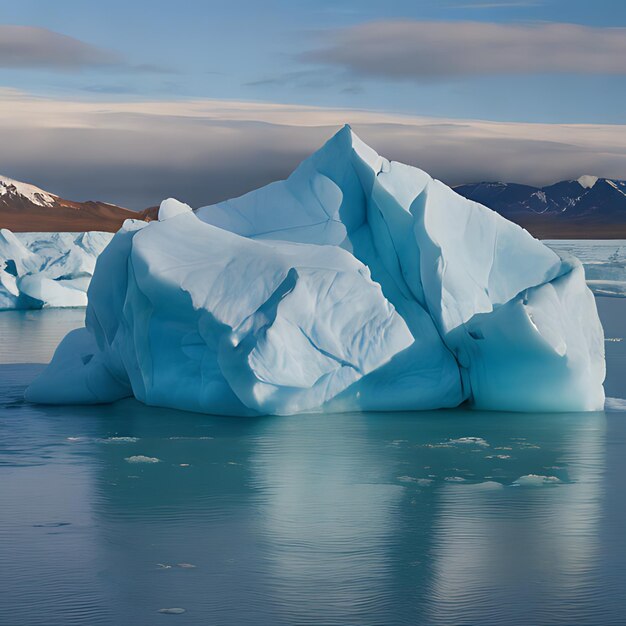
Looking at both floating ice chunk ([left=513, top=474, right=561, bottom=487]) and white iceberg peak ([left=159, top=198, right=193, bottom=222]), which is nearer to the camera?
floating ice chunk ([left=513, top=474, right=561, bottom=487])

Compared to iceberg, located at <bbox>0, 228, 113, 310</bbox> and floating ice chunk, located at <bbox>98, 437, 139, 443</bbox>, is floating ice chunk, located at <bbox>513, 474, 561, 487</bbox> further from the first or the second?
iceberg, located at <bbox>0, 228, 113, 310</bbox>

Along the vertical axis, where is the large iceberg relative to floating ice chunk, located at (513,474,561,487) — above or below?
above

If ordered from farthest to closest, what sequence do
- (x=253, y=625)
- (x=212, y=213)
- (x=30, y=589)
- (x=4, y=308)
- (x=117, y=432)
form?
(x=4, y=308) → (x=212, y=213) → (x=117, y=432) → (x=30, y=589) → (x=253, y=625)

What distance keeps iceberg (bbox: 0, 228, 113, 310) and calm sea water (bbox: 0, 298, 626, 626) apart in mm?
16248

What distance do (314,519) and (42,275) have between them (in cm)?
2076

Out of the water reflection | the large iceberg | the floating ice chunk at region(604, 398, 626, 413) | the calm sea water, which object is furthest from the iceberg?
the floating ice chunk at region(604, 398, 626, 413)

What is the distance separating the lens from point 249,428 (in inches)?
324

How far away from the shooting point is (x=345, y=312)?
8.74 metres

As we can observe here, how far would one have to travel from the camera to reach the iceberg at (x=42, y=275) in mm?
24688

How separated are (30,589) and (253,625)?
965mm

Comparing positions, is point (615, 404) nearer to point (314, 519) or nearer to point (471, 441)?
point (471, 441)

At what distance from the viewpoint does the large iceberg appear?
8586mm

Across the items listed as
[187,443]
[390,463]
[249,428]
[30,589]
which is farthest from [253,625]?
[249,428]

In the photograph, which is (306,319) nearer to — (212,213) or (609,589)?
(212,213)
